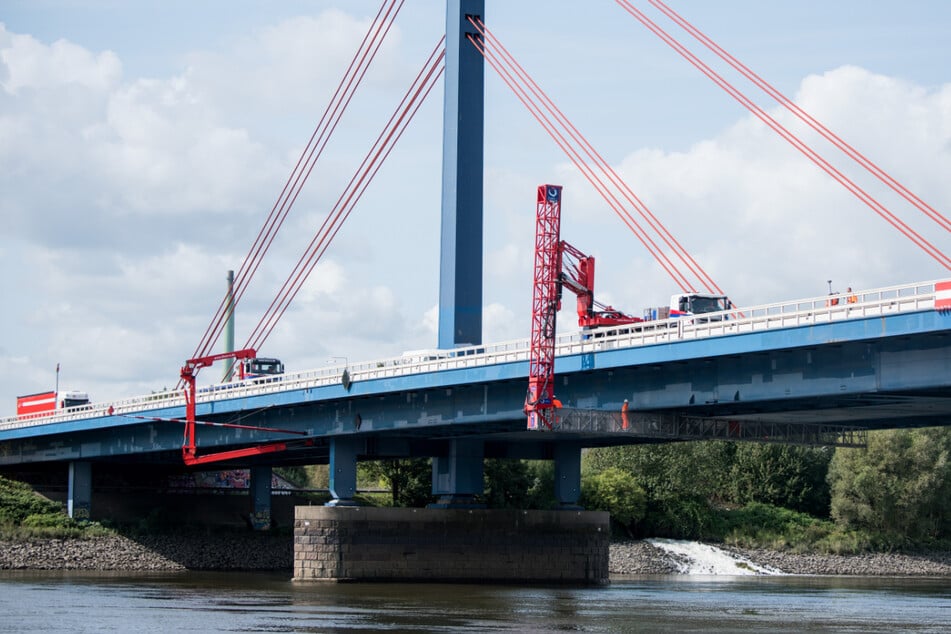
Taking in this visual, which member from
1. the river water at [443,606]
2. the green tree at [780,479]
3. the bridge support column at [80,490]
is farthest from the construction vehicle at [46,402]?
the green tree at [780,479]

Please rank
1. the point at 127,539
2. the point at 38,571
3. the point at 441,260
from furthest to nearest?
the point at 127,539 → the point at 38,571 → the point at 441,260

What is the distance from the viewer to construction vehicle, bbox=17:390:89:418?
12538cm

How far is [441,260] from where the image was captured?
3462 inches

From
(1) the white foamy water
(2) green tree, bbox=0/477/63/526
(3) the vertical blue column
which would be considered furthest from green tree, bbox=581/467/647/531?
(2) green tree, bbox=0/477/63/526

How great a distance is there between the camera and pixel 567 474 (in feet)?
310

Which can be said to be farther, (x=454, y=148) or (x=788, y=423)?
(x=454, y=148)

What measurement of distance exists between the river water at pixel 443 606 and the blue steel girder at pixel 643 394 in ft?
30.0

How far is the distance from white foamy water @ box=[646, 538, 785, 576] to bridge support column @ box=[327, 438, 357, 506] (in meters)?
34.1

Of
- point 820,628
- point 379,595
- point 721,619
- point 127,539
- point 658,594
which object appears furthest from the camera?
point 127,539

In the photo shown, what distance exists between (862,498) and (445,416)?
52.2 metres

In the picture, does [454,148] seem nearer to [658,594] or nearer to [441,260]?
[441,260]

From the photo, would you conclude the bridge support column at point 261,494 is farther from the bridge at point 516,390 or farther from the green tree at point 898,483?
the green tree at point 898,483

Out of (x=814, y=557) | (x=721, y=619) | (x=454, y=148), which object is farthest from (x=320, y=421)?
(x=814, y=557)

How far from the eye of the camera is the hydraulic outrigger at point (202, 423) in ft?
309
